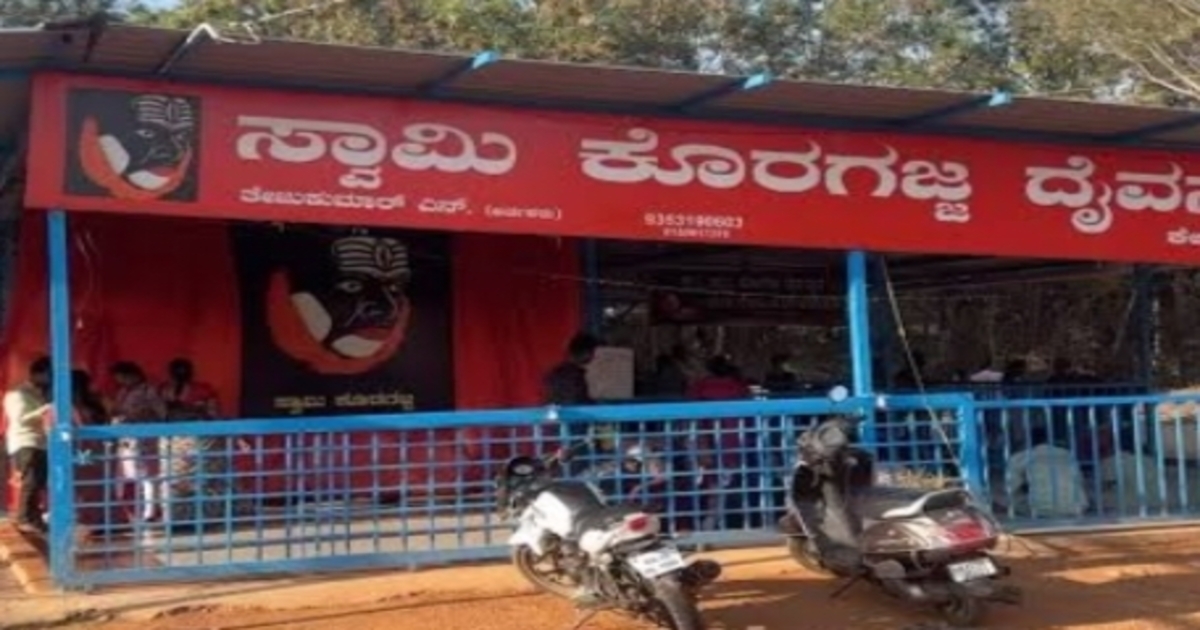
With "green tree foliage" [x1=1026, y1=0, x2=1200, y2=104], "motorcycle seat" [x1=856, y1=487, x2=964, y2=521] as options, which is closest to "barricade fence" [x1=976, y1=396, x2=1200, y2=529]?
"motorcycle seat" [x1=856, y1=487, x2=964, y2=521]

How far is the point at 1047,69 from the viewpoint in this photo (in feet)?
88.4

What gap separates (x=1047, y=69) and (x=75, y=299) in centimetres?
2061

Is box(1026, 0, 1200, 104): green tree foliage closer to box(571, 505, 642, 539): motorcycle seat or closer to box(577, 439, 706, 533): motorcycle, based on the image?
box(577, 439, 706, 533): motorcycle

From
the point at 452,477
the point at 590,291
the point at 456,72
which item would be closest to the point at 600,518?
the point at 456,72

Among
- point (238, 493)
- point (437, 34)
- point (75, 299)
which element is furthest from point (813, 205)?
point (437, 34)

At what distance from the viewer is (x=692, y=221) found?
9.29 m

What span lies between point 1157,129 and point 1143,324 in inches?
157

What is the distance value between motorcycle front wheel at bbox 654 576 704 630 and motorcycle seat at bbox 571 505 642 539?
37cm

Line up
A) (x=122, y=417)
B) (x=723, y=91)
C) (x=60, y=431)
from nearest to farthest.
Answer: (x=60, y=431), (x=723, y=91), (x=122, y=417)

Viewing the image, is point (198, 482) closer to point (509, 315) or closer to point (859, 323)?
point (509, 315)

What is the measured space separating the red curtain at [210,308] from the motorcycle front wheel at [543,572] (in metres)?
1.98

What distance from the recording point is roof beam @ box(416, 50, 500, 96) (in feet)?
26.3

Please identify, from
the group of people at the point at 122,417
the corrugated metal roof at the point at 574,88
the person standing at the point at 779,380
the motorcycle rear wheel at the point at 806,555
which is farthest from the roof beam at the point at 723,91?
the person standing at the point at 779,380

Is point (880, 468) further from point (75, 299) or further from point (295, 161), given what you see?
point (75, 299)
